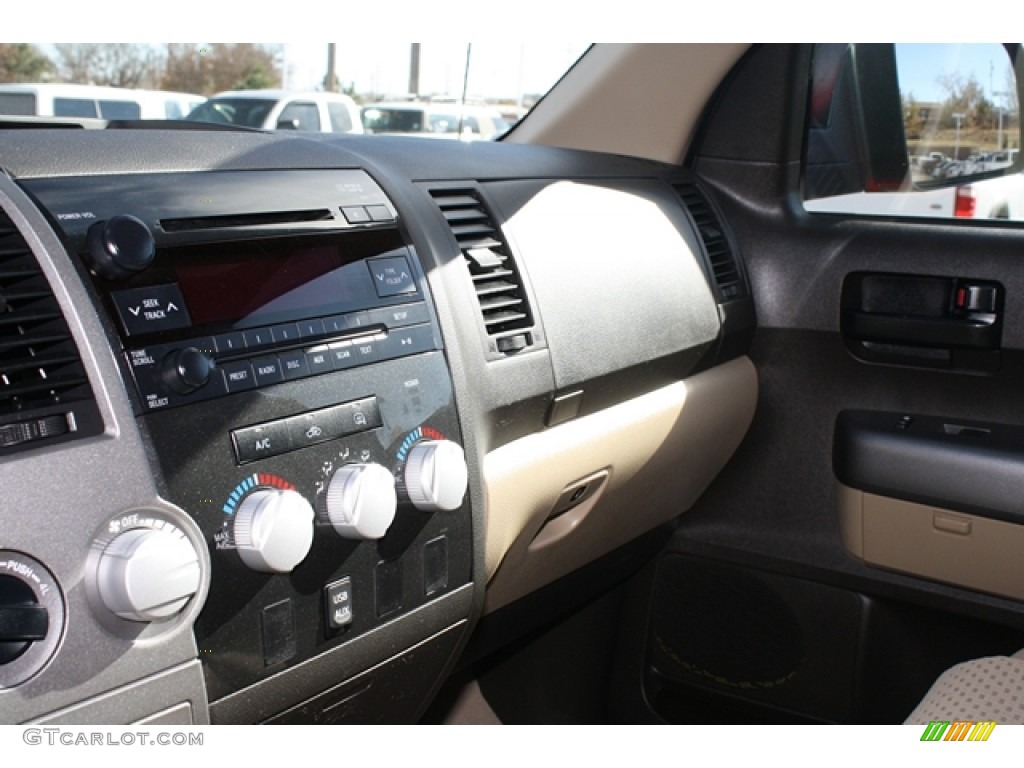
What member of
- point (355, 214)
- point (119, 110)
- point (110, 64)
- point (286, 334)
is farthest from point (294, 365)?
point (110, 64)

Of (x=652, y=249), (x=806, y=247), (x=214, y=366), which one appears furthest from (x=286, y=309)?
(x=806, y=247)

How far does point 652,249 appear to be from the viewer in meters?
2.00

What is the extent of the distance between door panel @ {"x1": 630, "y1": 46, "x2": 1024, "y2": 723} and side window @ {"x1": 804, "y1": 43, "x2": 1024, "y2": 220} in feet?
0.16

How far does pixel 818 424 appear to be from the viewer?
229 centimetres

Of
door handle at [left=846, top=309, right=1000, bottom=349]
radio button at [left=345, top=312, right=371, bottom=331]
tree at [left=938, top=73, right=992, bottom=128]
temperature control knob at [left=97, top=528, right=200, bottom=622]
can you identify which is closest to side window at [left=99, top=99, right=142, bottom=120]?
radio button at [left=345, top=312, right=371, bottom=331]

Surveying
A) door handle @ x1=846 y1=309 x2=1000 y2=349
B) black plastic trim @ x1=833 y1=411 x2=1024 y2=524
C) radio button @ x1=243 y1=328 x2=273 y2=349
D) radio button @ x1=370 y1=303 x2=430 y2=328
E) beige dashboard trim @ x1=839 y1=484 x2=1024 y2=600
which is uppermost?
radio button @ x1=243 y1=328 x2=273 y2=349

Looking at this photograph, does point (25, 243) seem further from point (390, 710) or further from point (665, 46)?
point (665, 46)

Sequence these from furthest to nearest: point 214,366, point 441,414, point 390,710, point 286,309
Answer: point 390,710 → point 441,414 → point 286,309 → point 214,366

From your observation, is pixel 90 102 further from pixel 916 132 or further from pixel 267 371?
pixel 916 132

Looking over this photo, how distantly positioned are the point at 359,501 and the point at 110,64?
1.25 m

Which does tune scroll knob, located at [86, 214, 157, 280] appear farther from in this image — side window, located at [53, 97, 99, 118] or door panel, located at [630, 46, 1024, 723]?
door panel, located at [630, 46, 1024, 723]

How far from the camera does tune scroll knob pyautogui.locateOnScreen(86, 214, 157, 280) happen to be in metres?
1.07

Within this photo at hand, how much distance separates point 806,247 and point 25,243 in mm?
1595

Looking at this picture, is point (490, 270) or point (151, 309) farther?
point (490, 270)
